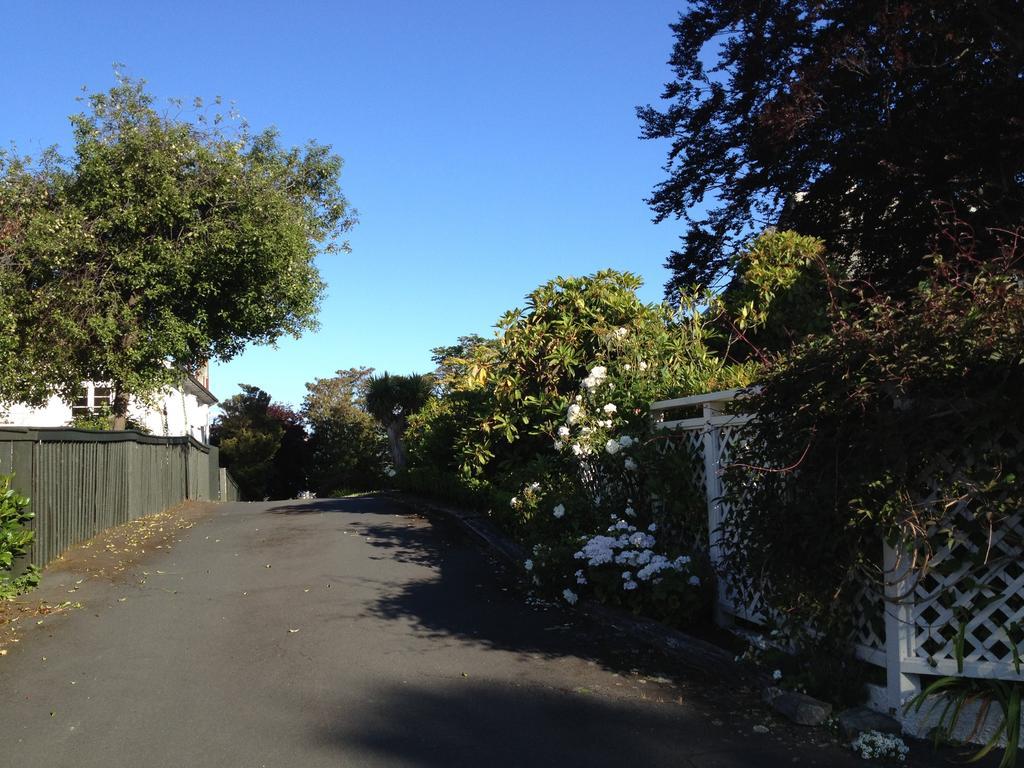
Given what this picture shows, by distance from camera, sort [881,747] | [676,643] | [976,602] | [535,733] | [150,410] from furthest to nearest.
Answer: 1. [150,410]
2. [676,643]
3. [535,733]
4. [976,602]
5. [881,747]

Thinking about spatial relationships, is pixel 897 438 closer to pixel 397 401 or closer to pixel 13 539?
pixel 13 539

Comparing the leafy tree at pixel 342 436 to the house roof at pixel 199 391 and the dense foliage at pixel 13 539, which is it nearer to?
the house roof at pixel 199 391

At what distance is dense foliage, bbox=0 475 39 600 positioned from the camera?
7.56 m

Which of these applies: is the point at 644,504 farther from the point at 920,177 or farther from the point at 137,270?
the point at 137,270

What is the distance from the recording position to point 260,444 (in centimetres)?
3306

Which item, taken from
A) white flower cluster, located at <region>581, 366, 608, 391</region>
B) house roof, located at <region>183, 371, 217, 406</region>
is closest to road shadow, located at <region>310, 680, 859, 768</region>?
white flower cluster, located at <region>581, 366, 608, 391</region>

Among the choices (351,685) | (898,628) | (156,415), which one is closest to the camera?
(898,628)

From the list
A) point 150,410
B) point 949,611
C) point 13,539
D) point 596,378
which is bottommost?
point 949,611

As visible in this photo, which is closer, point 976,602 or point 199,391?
point 976,602

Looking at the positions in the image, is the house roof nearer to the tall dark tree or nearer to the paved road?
the tall dark tree

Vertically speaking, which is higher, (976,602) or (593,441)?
(593,441)

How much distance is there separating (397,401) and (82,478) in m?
9.58

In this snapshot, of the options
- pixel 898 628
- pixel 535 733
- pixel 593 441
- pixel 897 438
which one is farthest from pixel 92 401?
pixel 897 438

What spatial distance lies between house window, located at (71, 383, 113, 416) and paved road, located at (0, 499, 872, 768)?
12768 millimetres
